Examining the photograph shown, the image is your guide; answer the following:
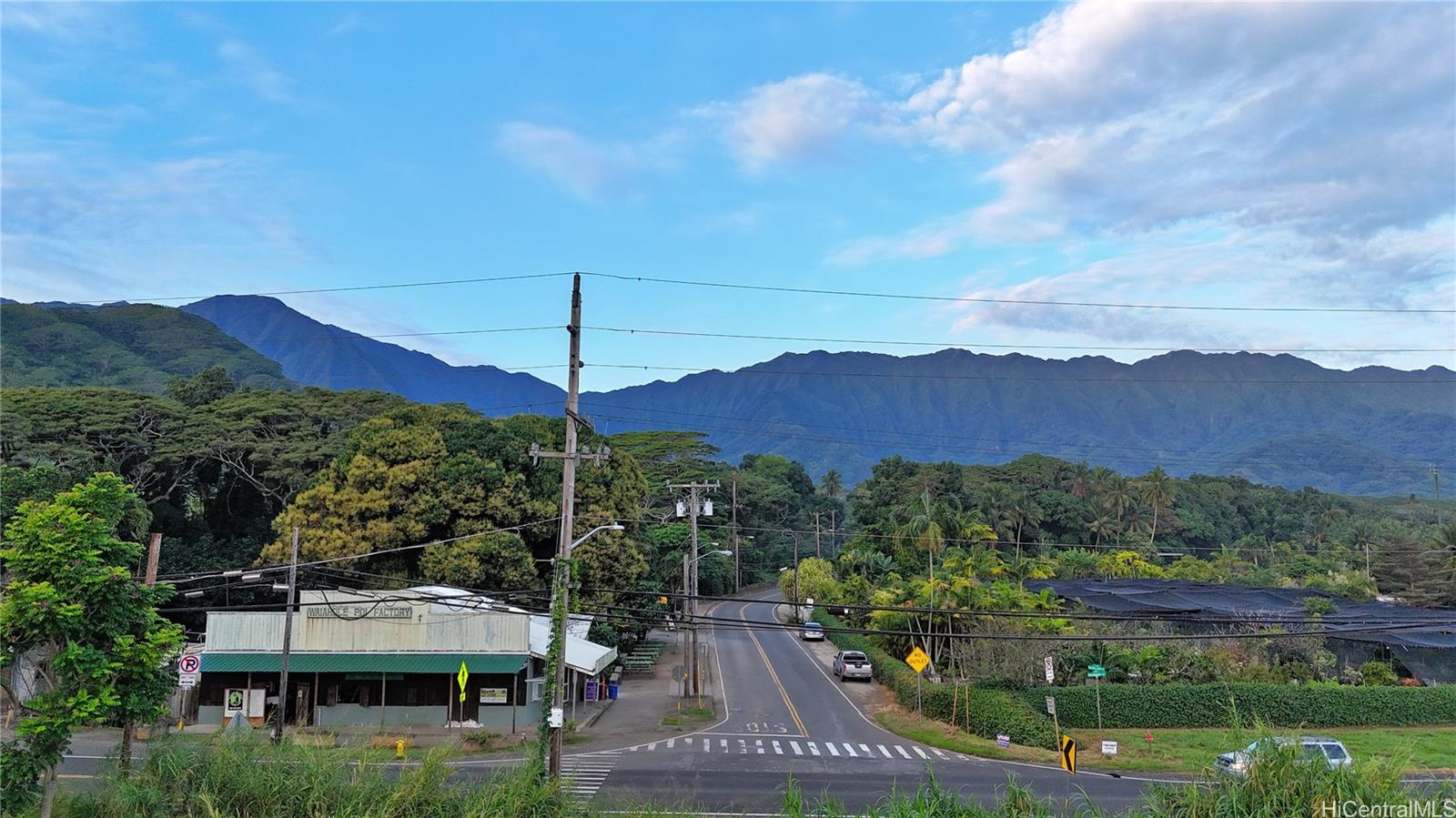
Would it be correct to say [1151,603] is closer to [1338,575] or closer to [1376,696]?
[1376,696]

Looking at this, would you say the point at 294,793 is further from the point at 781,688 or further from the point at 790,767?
the point at 781,688

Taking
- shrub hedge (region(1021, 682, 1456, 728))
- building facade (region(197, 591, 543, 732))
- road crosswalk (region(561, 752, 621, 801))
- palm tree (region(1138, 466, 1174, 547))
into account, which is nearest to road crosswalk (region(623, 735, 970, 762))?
road crosswalk (region(561, 752, 621, 801))

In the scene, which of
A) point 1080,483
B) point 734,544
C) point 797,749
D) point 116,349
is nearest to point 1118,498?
point 1080,483

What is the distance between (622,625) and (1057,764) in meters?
26.5

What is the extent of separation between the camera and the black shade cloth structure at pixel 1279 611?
117 feet

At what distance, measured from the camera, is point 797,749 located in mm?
28422

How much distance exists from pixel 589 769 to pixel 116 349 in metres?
119

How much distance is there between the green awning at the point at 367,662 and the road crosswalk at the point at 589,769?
212 inches

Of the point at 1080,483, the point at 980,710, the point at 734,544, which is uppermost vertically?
the point at 1080,483

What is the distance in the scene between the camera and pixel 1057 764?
87.4 feet

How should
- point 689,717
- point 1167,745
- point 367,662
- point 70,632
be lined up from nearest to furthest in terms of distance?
point 70,632 → point 1167,745 → point 367,662 → point 689,717

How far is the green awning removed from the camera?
101ft

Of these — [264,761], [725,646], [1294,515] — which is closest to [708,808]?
[264,761]

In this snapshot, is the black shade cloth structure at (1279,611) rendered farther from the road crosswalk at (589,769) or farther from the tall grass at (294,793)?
the tall grass at (294,793)
